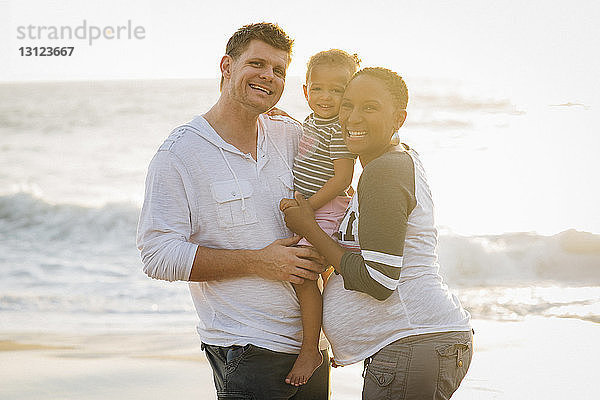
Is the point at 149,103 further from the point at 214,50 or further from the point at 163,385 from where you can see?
the point at 163,385

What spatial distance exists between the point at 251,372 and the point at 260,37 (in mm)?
1194

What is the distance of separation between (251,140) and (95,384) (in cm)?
323

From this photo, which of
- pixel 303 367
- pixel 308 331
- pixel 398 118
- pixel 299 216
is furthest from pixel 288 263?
pixel 398 118

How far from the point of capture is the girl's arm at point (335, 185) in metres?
2.84

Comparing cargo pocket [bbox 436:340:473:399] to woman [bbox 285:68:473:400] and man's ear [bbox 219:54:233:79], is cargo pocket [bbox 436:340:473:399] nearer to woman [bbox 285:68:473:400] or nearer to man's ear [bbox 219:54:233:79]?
woman [bbox 285:68:473:400]

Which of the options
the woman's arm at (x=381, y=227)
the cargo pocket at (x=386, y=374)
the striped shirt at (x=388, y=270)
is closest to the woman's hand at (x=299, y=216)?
the striped shirt at (x=388, y=270)

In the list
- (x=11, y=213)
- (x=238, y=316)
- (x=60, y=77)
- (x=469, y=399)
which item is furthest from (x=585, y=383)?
(x=60, y=77)

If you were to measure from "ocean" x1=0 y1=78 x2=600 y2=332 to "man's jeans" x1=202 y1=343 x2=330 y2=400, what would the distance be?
4.13 metres

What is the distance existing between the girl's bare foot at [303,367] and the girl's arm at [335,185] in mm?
521

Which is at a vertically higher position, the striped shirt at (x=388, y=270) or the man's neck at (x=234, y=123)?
the man's neck at (x=234, y=123)

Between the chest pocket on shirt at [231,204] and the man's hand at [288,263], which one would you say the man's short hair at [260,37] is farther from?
the man's hand at [288,263]

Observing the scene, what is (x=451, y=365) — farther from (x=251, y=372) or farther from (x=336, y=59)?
(x=336, y=59)

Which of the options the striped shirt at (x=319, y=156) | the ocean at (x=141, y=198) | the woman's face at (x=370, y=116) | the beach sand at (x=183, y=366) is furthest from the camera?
the ocean at (x=141, y=198)

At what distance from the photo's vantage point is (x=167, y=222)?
2.69 meters
